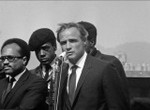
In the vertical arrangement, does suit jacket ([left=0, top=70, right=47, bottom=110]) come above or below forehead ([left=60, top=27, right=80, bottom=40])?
below

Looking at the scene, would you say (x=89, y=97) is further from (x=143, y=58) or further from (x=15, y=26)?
(x=15, y=26)

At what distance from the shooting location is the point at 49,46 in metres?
3.46

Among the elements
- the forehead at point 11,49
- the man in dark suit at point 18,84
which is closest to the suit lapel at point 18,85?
the man in dark suit at point 18,84

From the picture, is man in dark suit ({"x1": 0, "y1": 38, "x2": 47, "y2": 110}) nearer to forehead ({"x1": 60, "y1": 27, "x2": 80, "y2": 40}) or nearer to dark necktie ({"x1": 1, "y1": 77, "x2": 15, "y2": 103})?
dark necktie ({"x1": 1, "y1": 77, "x2": 15, "y2": 103})

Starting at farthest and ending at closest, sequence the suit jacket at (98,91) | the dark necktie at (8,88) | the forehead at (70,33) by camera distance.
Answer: the dark necktie at (8,88)
the forehead at (70,33)
the suit jacket at (98,91)

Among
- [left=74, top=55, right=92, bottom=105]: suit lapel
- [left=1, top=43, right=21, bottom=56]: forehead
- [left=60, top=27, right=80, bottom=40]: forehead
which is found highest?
[left=60, top=27, right=80, bottom=40]: forehead

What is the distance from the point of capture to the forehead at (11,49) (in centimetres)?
281

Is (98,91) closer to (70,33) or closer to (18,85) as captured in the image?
(70,33)

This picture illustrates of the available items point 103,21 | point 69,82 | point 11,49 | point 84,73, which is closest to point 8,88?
point 11,49

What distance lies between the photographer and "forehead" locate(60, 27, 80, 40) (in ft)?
8.56

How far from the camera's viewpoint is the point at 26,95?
2.71m

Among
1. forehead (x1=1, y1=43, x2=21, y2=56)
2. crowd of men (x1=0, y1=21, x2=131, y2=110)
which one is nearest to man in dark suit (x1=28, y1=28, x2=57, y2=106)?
crowd of men (x1=0, y1=21, x2=131, y2=110)

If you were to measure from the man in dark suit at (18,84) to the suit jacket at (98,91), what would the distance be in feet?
0.96

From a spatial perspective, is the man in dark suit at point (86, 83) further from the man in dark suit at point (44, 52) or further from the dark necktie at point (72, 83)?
the man in dark suit at point (44, 52)
